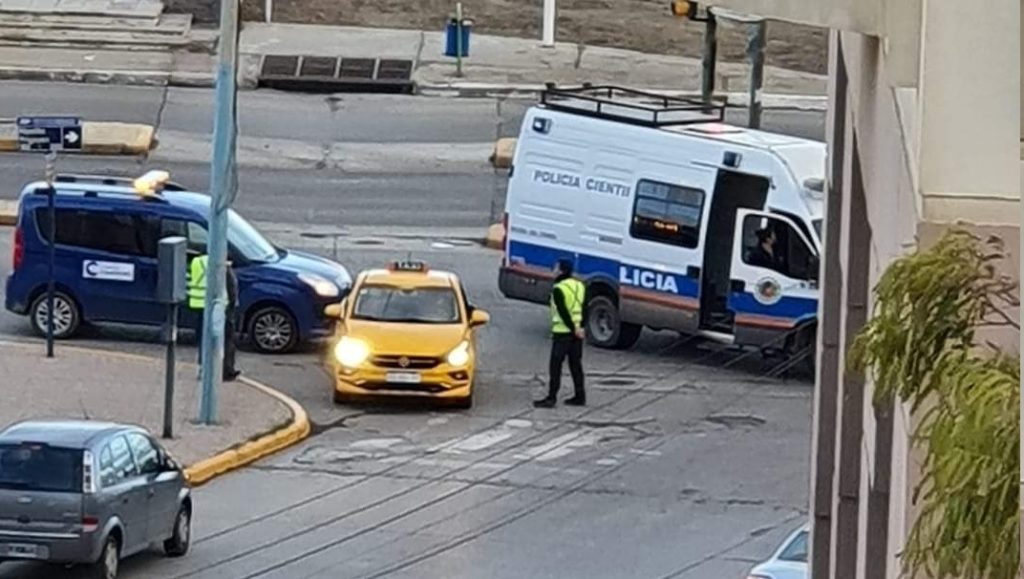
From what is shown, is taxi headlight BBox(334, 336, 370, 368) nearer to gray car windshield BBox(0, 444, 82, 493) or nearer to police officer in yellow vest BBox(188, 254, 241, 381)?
police officer in yellow vest BBox(188, 254, 241, 381)

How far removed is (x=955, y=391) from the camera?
5.35 metres

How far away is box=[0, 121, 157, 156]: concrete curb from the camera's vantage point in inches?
1545

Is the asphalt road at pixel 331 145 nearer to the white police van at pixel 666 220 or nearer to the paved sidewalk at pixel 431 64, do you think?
the paved sidewalk at pixel 431 64

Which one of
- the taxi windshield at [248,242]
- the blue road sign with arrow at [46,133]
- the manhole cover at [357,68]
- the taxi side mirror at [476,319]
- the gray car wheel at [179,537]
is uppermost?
the manhole cover at [357,68]

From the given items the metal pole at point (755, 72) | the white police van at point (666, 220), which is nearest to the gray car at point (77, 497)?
the white police van at point (666, 220)

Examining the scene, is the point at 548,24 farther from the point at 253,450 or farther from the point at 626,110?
the point at 253,450

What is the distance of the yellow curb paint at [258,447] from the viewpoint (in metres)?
24.2

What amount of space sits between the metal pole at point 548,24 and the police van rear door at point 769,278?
1994 cm

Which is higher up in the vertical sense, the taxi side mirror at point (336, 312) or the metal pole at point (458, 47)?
the metal pole at point (458, 47)

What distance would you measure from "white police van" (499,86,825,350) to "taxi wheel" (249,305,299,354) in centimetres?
285

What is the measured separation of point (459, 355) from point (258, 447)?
289 centimetres

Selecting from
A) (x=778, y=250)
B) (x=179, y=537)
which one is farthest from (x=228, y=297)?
(x=179, y=537)

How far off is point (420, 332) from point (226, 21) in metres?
4.01

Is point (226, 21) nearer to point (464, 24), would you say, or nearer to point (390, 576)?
point (390, 576)
